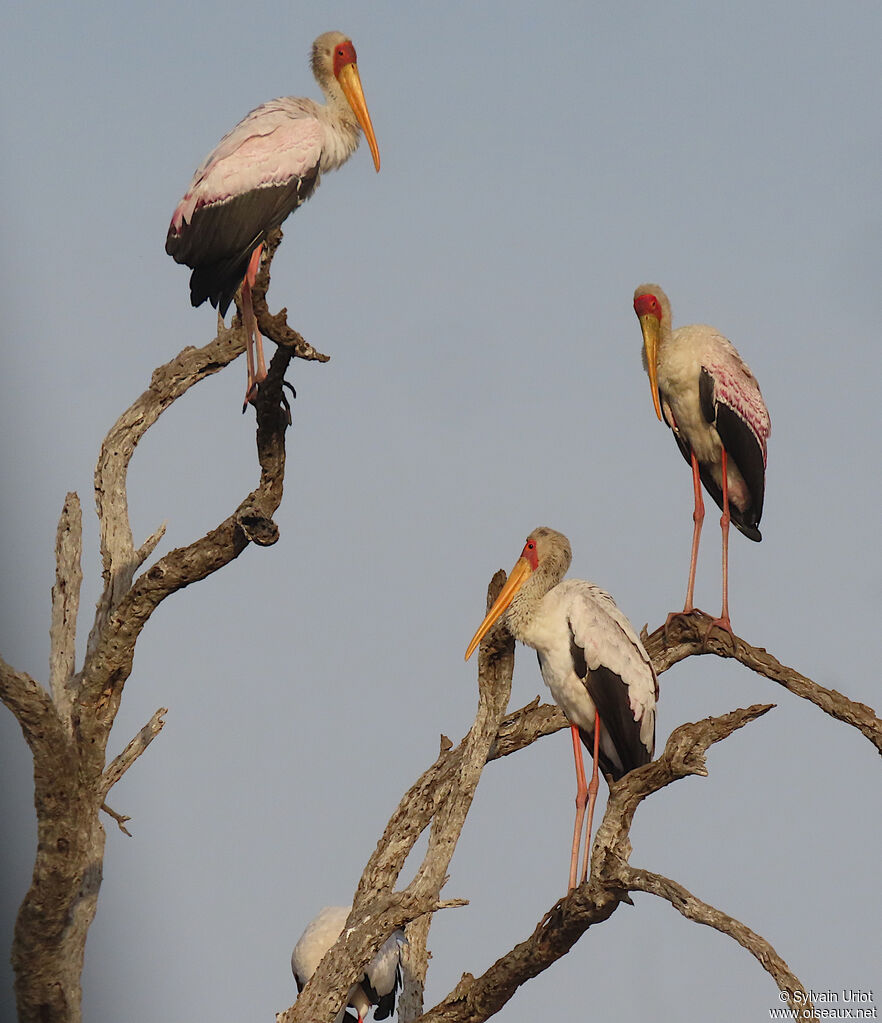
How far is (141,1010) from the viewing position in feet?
146

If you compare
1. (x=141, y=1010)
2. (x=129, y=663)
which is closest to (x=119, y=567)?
(x=129, y=663)

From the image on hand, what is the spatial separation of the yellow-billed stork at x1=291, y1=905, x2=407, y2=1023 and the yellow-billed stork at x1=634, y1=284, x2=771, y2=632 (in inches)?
105

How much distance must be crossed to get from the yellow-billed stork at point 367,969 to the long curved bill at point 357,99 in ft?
13.9

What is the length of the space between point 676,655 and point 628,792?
265 centimetres

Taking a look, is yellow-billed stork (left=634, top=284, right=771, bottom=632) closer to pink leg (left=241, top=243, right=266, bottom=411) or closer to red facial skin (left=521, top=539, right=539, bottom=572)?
red facial skin (left=521, top=539, right=539, bottom=572)

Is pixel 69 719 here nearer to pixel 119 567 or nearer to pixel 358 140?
pixel 119 567

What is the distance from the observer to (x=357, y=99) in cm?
932

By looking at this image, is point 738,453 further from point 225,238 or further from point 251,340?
point 225,238

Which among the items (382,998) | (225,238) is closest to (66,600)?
(225,238)

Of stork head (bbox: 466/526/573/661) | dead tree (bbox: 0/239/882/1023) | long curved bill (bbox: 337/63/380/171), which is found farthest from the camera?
long curved bill (bbox: 337/63/380/171)

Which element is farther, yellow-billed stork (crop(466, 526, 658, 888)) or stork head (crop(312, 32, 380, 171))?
stork head (crop(312, 32, 380, 171))

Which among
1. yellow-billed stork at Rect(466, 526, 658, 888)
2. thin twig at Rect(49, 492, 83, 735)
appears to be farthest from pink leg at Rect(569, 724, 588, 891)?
thin twig at Rect(49, 492, 83, 735)

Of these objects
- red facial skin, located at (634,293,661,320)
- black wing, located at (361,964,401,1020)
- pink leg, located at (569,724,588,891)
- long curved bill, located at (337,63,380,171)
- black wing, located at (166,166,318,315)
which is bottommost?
black wing, located at (361,964,401,1020)

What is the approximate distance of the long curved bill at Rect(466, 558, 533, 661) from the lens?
7766 millimetres
